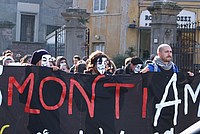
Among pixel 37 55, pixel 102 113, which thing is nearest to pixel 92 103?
pixel 102 113

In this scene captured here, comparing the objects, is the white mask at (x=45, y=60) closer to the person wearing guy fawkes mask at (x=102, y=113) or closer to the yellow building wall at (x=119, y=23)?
the person wearing guy fawkes mask at (x=102, y=113)

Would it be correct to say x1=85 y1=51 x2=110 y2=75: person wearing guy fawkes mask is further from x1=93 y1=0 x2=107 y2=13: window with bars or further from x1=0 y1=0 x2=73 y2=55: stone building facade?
x1=0 y1=0 x2=73 y2=55: stone building facade

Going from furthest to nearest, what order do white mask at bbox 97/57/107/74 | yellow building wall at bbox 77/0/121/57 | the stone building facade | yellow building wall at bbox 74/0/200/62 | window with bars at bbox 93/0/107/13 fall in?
the stone building facade → window with bars at bbox 93/0/107/13 → yellow building wall at bbox 77/0/121/57 → yellow building wall at bbox 74/0/200/62 → white mask at bbox 97/57/107/74

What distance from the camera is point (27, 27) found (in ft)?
115

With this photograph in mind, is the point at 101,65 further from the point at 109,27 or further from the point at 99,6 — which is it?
the point at 99,6

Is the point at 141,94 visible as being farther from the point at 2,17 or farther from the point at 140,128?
the point at 2,17

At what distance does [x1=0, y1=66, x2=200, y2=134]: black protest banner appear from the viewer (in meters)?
8.43

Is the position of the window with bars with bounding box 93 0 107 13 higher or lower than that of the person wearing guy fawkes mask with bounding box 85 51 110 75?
higher

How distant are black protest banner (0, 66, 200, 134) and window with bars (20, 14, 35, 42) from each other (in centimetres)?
2605

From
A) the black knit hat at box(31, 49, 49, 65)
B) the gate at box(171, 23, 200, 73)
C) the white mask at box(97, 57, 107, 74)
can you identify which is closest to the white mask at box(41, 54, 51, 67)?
the black knit hat at box(31, 49, 49, 65)

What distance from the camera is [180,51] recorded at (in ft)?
51.4

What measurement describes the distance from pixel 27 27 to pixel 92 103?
26905mm

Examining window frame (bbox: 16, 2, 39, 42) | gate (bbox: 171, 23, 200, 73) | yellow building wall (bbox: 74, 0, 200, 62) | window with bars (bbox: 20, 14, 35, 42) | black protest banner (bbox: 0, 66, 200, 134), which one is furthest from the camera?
window with bars (bbox: 20, 14, 35, 42)

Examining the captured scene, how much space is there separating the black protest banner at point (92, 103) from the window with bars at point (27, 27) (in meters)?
26.1
